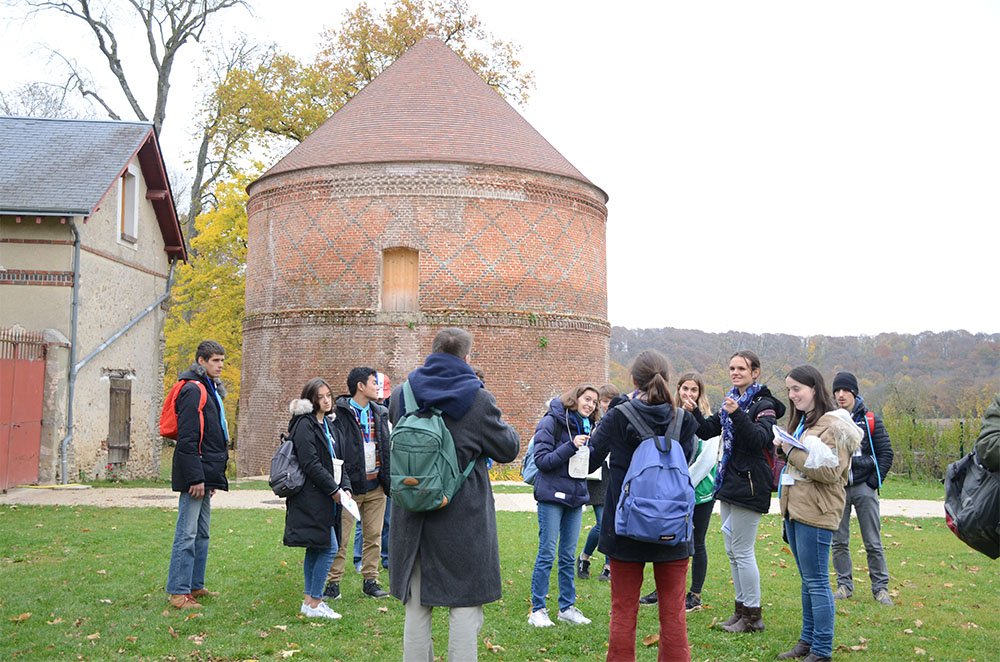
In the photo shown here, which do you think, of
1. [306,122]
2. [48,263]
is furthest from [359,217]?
[306,122]

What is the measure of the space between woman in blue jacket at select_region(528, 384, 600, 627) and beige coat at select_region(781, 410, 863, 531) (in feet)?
5.51

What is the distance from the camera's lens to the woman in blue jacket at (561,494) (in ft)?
22.5

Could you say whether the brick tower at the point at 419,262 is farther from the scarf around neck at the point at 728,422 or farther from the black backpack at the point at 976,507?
the black backpack at the point at 976,507

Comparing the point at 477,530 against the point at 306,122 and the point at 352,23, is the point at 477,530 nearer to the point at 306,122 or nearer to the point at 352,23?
the point at 306,122

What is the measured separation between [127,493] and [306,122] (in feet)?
67.0

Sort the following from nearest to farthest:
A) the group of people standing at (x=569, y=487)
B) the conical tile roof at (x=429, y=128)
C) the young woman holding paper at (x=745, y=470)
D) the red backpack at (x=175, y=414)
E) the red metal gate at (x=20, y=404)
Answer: the group of people standing at (x=569, y=487) → the young woman holding paper at (x=745, y=470) → the red backpack at (x=175, y=414) → the red metal gate at (x=20, y=404) → the conical tile roof at (x=429, y=128)

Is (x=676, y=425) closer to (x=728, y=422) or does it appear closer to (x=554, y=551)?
(x=728, y=422)

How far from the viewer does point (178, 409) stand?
23.2 feet

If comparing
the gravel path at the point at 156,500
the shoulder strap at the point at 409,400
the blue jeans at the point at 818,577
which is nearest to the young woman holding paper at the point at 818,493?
the blue jeans at the point at 818,577

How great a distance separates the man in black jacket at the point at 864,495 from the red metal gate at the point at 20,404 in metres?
12.9

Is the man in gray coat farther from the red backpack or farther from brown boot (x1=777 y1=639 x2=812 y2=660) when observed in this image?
the red backpack

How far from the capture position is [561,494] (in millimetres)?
6957

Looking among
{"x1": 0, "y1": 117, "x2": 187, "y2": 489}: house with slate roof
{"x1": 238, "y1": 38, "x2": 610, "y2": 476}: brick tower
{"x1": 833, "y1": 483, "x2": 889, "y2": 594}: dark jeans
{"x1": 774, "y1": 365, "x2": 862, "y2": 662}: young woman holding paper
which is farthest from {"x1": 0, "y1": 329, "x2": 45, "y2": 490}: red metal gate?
{"x1": 774, "y1": 365, "x2": 862, "y2": 662}: young woman holding paper

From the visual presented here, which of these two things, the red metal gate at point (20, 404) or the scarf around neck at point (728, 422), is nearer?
the scarf around neck at point (728, 422)
